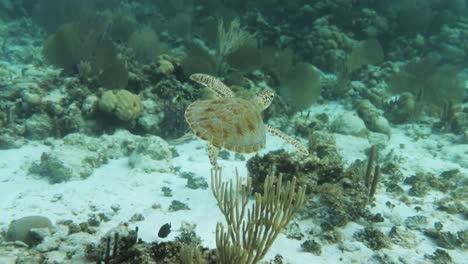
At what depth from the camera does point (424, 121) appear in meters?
9.79

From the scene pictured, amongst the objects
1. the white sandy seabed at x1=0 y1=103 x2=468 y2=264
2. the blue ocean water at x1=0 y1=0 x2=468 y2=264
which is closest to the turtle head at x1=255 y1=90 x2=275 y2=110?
the blue ocean water at x1=0 y1=0 x2=468 y2=264

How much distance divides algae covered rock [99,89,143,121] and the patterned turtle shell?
10.5 feet

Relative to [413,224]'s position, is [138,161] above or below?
above

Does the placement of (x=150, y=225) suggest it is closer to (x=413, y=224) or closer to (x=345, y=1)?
(x=413, y=224)

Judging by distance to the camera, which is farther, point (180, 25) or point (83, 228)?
point (180, 25)

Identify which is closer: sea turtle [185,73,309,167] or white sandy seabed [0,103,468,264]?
sea turtle [185,73,309,167]

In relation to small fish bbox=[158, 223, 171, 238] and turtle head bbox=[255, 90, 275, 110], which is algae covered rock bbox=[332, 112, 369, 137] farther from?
small fish bbox=[158, 223, 171, 238]

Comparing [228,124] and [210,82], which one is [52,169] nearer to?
[210,82]

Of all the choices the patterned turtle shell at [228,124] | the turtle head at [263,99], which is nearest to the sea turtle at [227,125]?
the patterned turtle shell at [228,124]

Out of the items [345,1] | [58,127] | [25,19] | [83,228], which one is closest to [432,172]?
[83,228]

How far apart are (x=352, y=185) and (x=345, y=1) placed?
11.2 metres

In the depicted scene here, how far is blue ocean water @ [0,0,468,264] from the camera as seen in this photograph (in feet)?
12.5

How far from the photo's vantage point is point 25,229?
157 inches

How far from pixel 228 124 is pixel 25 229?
8.34 ft
